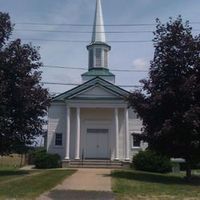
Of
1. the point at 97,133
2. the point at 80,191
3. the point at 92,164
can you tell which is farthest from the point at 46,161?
the point at 80,191

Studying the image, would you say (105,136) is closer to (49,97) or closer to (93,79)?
(93,79)

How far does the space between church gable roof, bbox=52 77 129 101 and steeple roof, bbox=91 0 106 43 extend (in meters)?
5.99

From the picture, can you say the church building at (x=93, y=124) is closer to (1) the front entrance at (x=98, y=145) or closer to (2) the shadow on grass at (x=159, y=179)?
(1) the front entrance at (x=98, y=145)

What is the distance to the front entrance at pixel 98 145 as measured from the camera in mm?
38656

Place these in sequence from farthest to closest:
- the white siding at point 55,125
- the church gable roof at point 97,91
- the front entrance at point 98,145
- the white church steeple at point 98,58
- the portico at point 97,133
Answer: the white church steeple at point 98,58, the front entrance at point 98,145, the white siding at point 55,125, the church gable roof at point 97,91, the portico at point 97,133

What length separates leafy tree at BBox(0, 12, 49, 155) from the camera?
25.0 m

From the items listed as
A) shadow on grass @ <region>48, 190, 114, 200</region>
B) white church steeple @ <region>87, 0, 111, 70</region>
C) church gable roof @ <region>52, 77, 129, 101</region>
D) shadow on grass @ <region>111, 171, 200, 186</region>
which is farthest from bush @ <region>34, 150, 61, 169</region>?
shadow on grass @ <region>48, 190, 114, 200</region>

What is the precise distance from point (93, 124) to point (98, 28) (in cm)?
1049

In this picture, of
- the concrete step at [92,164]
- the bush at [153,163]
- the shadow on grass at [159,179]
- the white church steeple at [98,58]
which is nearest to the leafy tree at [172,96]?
the shadow on grass at [159,179]

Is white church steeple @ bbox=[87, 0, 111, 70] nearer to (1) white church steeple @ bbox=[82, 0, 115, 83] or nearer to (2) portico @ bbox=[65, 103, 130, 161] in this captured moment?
(1) white church steeple @ bbox=[82, 0, 115, 83]

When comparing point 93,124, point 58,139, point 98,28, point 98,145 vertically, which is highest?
point 98,28

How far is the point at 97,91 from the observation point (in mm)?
38375

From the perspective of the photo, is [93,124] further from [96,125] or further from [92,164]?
[92,164]

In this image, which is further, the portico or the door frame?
the door frame
